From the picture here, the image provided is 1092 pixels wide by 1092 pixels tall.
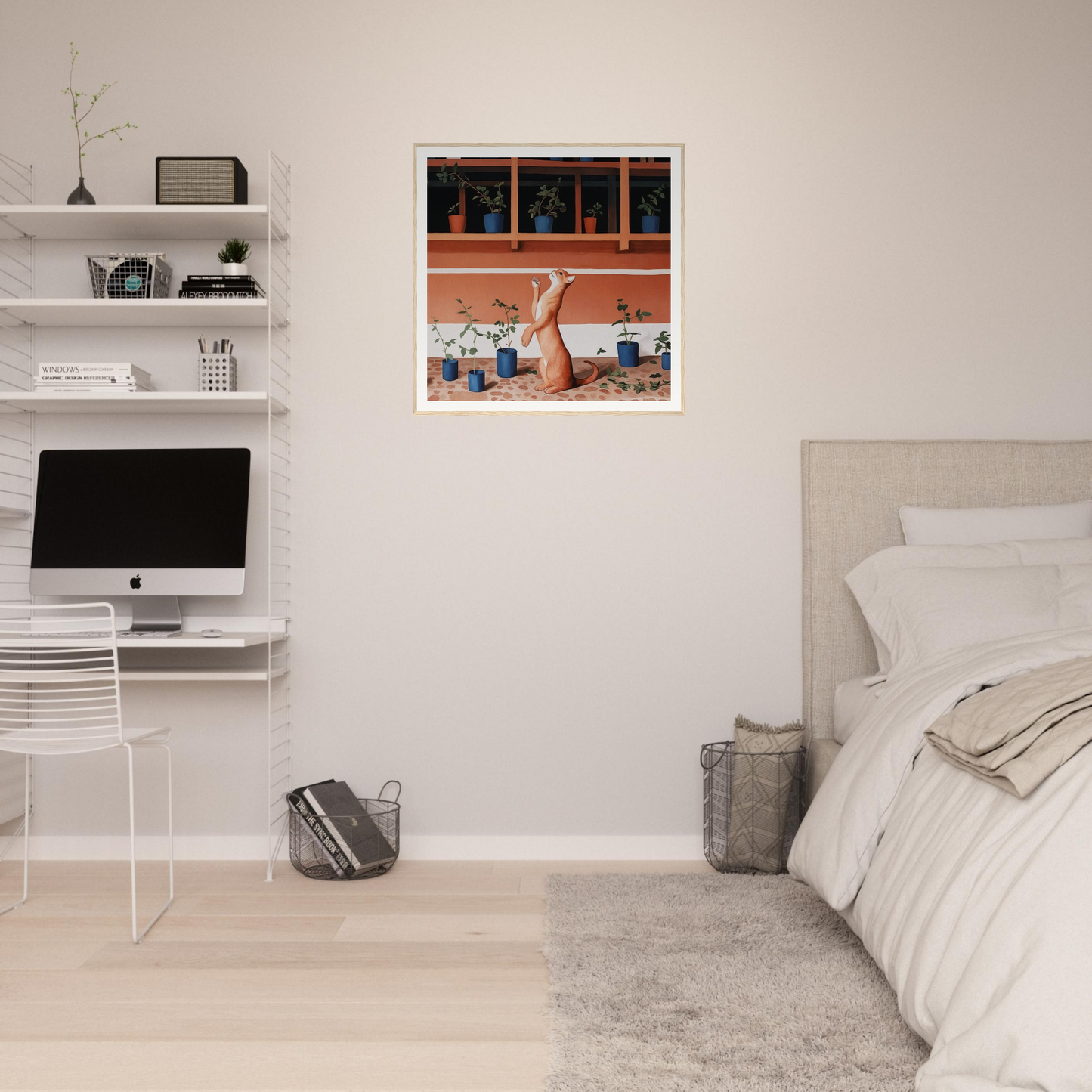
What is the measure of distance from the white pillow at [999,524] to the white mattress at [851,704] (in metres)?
0.47

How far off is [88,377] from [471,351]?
3.80 ft

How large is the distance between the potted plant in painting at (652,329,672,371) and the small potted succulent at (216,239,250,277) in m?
1.31

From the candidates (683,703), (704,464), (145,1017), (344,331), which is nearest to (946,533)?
(704,464)

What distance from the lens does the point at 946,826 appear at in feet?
5.94

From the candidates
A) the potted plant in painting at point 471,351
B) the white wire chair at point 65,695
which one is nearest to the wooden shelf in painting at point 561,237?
the potted plant in painting at point 471,351

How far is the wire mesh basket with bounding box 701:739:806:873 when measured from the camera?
2877 millimetres

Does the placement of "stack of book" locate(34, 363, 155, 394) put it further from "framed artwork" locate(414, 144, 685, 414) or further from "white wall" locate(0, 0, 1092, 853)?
"framed artwork" locate(414, 144, 685, 414)

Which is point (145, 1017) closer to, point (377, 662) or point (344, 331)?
point (377, 662)

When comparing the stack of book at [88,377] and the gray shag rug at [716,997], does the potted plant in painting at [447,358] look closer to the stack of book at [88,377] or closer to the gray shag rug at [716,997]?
the stack of book at [88,377]

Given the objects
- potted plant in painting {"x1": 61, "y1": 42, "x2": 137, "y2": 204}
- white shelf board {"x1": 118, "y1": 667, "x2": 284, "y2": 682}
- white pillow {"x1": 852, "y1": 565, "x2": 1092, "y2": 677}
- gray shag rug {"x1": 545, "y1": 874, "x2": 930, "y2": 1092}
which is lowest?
gray shag rug {"x1": 545, "y1": 874, "x2": 930, "y2": 1092}

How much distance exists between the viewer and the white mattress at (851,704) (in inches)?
105

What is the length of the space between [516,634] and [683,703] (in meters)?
0.58

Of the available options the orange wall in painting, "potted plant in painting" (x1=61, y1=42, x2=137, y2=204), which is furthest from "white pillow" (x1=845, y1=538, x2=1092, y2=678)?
"potted plant in painting" (x1=61, y1=42, x2=137, y2=204)

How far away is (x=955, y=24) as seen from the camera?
10.3ft
